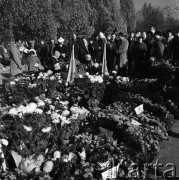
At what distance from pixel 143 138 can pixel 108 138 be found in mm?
593

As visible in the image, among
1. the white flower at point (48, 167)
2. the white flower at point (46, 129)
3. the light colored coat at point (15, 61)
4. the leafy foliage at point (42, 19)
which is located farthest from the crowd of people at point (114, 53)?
the white flower at point (48, 167)

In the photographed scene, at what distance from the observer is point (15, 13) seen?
17.2 meters

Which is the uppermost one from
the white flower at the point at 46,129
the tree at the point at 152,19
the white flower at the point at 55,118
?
the tree at the point at 152,19

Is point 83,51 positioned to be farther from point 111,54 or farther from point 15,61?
point 15,61

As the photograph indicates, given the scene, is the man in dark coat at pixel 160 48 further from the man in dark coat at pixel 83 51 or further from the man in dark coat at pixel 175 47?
the man in dark coat at pixel 83 51

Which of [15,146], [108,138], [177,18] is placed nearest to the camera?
[15,146]

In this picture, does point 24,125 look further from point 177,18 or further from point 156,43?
point 177,18

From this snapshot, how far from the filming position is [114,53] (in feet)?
35.5

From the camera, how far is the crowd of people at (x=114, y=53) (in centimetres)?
986

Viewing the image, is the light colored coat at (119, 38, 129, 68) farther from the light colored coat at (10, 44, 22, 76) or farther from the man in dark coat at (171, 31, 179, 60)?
the light colored coat at (10, 44, 22, 76)

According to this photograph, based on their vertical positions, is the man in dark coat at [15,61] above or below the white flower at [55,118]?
above

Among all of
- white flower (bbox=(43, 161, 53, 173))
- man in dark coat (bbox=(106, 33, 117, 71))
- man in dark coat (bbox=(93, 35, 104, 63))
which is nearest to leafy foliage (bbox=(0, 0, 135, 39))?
man in dark coat (bbox=(93, 35, 104, 63))

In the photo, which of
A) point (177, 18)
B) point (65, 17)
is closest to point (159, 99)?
point (65, 17)

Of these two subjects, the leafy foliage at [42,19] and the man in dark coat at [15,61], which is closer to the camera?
the man in dark coat at [15,61]
